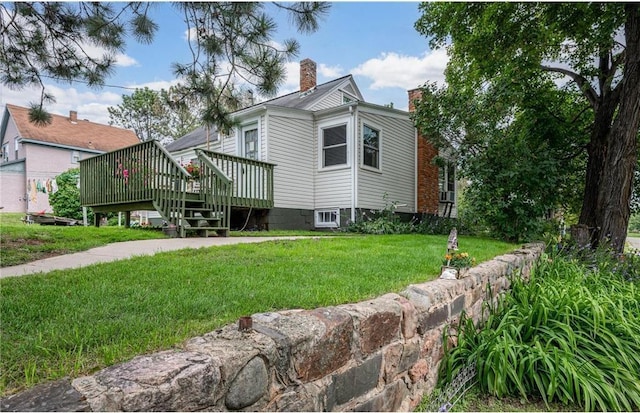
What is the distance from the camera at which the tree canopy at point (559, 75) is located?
22.3ft

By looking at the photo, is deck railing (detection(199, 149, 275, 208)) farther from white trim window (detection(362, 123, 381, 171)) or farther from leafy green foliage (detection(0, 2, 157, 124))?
leafy green foliage (detection(0, 2, 157, 124))

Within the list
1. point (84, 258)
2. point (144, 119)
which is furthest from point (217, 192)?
point (144, 119)

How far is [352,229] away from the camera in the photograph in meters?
9.38

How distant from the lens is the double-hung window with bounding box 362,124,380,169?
1032cm

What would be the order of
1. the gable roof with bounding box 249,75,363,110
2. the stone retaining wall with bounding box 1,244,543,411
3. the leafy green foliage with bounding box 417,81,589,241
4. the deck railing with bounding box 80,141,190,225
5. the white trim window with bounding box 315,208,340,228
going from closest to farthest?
the stone retaining wall with bounding box 1,244,543,411 → the deck railing with bounding box 80,141,190,225 → the leafy green foliage with bounding box 417,81,589,241 → the white trim window with bounding box 315,208,340,228 → the gable roof with bounding box 249,75,363,110

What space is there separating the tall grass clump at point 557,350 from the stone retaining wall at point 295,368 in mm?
411

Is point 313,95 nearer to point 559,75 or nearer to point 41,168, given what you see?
point 559,75

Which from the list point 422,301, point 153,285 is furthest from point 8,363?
point 422,301

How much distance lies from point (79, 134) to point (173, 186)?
56.9 ft

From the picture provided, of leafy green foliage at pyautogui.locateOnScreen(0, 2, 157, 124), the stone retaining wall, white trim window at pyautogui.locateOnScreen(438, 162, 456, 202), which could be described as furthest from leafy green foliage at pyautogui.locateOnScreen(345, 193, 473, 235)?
leafy green foliage at pyautogui.locateOnScreen(0, 2, 157, 124)

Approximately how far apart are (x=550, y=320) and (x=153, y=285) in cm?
341

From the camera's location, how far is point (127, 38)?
139 inches

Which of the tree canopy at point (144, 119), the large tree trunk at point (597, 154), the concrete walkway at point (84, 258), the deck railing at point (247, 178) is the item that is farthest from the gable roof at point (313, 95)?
the tree canopy at point (144, 119)

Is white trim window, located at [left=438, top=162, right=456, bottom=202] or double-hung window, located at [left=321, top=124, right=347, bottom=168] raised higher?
double-hung window, located at [left=321, top=124, right=347, bottom=168]
